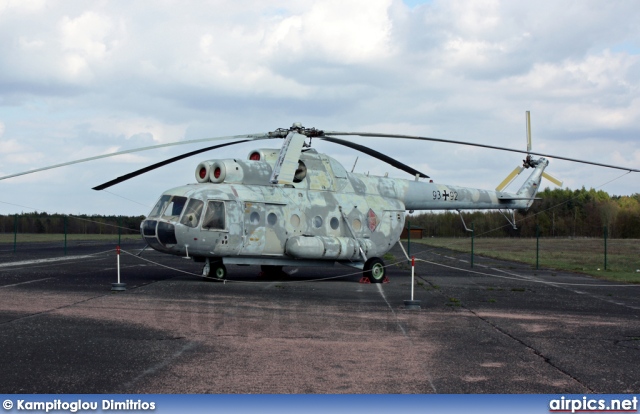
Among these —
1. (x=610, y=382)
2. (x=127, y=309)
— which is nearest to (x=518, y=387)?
(x=610, y=382)

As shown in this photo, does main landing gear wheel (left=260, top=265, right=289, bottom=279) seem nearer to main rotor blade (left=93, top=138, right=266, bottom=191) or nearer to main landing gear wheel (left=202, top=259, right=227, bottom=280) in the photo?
main landing gear wheel (left=202, top=259, right=227, bottom=280)

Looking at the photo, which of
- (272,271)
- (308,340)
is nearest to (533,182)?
(272,271)

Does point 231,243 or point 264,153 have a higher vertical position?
point 264,153

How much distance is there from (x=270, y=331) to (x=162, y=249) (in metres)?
8.31

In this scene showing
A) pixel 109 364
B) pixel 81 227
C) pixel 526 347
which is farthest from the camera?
pixel 81 227

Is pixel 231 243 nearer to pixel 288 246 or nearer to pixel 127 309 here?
pixel 288 246

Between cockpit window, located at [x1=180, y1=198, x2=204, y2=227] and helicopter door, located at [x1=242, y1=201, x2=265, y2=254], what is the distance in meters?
1.38

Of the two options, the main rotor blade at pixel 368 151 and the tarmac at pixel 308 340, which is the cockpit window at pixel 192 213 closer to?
the tarmac at pixel 308 340

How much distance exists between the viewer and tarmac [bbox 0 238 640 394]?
25.2 feet

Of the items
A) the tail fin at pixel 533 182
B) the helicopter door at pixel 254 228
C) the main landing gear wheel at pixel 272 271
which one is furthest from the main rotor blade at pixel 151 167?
the tail fin at pixel 533 182

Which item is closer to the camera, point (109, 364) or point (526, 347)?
point (109, 364)

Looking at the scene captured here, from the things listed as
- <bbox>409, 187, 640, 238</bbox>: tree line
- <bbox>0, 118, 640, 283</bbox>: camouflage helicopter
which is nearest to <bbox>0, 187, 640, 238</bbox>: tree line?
<bbox>409, 187, 640, 238</bbox>: tree line

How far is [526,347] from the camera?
1027 centimetres

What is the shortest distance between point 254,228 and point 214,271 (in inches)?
71.5
